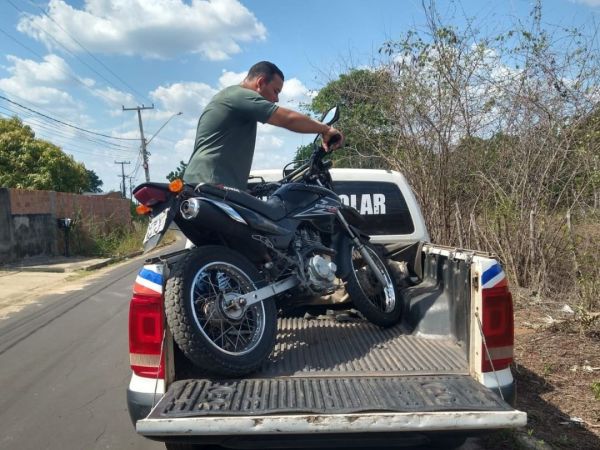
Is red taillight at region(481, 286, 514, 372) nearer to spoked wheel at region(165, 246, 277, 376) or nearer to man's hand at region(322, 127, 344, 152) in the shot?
spoked wheel at region(165, 246, 277, 376)

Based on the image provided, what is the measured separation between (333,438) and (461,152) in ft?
22.6

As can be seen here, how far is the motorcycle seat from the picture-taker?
3365mm

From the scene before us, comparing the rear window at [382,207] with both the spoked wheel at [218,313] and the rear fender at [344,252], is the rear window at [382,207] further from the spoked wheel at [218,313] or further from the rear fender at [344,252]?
the spoked wheel at [218,313]

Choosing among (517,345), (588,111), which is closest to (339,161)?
(588,111)

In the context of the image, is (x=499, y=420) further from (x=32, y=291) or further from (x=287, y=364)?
(x=32, y=291)

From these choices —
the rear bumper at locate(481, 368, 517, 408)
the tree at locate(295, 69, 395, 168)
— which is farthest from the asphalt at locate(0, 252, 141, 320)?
the rear bumper at locate(481, 368, 517, 408)

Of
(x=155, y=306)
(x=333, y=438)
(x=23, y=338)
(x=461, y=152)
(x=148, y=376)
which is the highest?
(x=461, y=152)

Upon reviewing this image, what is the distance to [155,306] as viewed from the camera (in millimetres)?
2916

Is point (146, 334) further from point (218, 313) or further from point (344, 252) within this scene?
point (344, 252)

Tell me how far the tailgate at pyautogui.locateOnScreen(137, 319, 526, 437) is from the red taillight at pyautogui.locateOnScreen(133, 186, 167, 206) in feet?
3.33

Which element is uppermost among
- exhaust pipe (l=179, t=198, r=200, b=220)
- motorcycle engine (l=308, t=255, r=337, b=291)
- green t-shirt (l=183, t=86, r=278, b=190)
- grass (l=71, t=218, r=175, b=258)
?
green t-shirt (l=183, t=86, r=278, b=190)

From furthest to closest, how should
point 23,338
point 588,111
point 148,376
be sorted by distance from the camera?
point 23,338, point 588,111, point 148,376

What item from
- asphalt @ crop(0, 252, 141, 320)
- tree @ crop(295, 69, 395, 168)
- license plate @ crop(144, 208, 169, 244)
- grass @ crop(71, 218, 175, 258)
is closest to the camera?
license plate @ crop(144, 208, 169, 244)

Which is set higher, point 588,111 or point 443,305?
A: point 588,111
